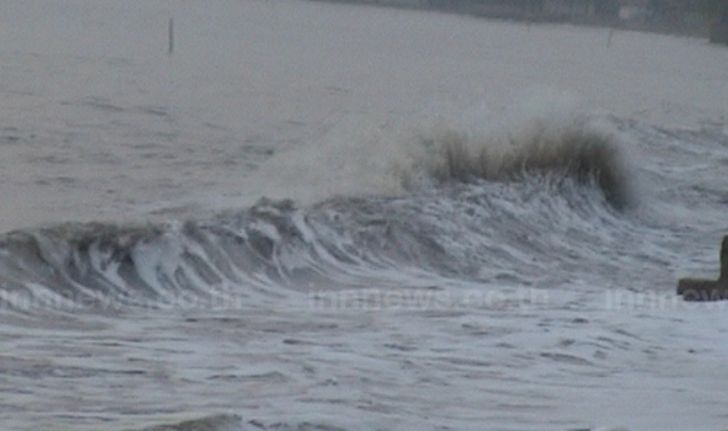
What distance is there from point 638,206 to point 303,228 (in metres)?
8.06

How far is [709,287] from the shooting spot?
13.7 meters

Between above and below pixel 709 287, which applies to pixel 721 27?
above

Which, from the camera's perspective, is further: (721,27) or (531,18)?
(531,18)

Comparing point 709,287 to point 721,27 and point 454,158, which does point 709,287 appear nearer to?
point 454,158

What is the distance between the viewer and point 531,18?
511 ft

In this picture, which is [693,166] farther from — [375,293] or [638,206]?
[375,293]

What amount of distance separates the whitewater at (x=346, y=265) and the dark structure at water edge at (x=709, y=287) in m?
0.18

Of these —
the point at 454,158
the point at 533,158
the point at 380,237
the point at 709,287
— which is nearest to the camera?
the point at 709,287

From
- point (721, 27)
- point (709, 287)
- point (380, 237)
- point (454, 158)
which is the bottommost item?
point (709, 287)

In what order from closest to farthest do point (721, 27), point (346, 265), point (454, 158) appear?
point (346, 265), point (454, 158), point (721, 27)

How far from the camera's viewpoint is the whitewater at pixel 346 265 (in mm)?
9289

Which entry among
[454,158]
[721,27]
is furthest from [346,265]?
[721,27]

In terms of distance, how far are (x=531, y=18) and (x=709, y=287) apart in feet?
470

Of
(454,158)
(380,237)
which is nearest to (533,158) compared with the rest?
(454,158)
